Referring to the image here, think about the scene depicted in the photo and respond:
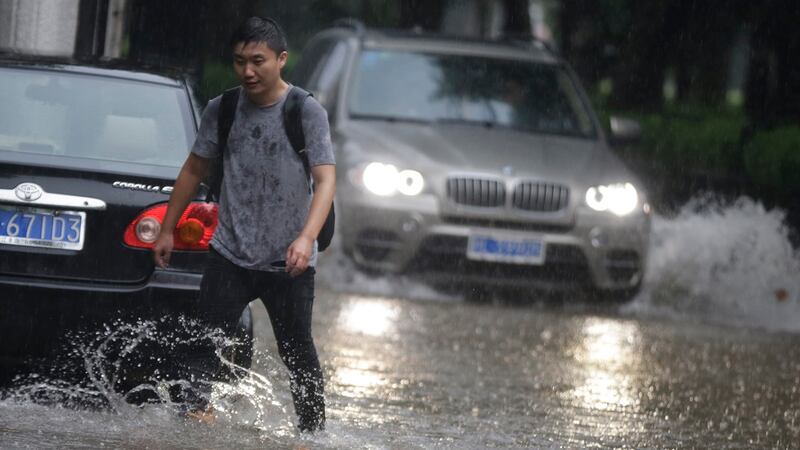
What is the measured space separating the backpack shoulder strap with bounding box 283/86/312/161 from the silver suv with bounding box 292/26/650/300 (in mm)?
5463

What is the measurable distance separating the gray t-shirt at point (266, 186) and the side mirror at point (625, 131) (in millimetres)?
6475

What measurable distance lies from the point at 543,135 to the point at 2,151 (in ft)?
20.6

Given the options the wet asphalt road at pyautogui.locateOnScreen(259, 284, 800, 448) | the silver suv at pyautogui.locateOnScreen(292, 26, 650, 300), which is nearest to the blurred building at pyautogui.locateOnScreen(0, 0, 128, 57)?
the silver suv at pyautogui.locateOnScreen(292, 26, 650, 300)

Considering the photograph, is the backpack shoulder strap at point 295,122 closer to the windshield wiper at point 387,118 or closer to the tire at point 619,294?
the tire at point 619,294

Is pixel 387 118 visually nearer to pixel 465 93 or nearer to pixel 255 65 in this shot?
pixel 465 93

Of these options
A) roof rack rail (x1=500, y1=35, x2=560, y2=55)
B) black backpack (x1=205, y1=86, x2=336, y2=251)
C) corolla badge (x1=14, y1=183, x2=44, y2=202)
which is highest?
roof rack rail (x1=500, y1=35, x2=560, y2=55)

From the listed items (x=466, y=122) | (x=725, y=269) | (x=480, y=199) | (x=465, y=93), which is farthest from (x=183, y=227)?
(x=725, y=269)

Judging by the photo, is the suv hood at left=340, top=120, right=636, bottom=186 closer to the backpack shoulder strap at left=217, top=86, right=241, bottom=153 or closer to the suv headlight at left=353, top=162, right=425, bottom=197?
the suv headlight at left=353, top=162, right=425, bottom=197

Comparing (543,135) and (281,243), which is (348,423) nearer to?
(281,243)

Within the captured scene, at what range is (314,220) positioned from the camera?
620 centimetres

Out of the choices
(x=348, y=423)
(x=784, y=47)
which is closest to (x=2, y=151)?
(x=348, y=423)

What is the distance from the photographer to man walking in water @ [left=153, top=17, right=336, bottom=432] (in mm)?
6359

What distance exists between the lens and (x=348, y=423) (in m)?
7.37

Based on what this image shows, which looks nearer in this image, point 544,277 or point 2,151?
point 2,151
